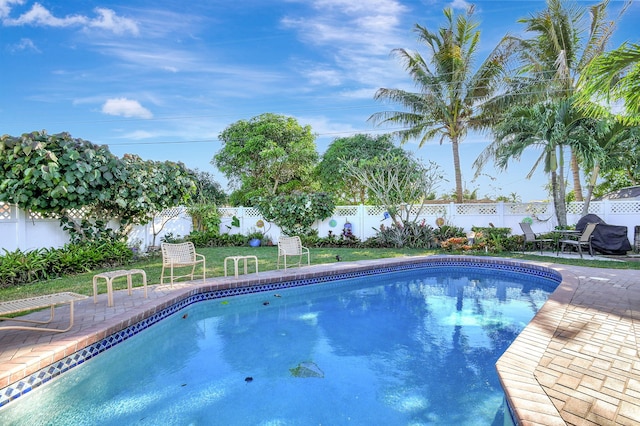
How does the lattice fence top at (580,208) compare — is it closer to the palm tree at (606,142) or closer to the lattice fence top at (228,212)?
the palm tree at (606,142)

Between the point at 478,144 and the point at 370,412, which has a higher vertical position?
the point at 478,144

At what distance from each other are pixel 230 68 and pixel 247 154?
834 cm

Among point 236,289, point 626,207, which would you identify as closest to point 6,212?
point 236,289

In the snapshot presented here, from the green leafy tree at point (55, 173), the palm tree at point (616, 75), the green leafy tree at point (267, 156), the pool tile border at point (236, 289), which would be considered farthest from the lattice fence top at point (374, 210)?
the green leafy tree at point (267, 156)

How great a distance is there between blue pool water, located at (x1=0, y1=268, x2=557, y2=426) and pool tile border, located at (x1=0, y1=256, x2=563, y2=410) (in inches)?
3.1

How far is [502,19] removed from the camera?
13430 millimetres

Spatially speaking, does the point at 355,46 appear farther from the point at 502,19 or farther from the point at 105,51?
the point at 105,51

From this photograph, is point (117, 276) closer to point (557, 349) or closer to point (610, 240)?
point (557, 349)

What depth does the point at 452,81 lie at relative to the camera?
552 inches

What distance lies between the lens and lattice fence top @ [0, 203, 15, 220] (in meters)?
7.20

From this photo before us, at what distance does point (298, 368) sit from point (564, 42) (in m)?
14.8

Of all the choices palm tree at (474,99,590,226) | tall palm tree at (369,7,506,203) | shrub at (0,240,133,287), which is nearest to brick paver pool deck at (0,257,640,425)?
shrub at (0,240,133,287)

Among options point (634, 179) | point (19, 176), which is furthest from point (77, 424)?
point (634, 179)

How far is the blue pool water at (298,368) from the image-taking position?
287cm
